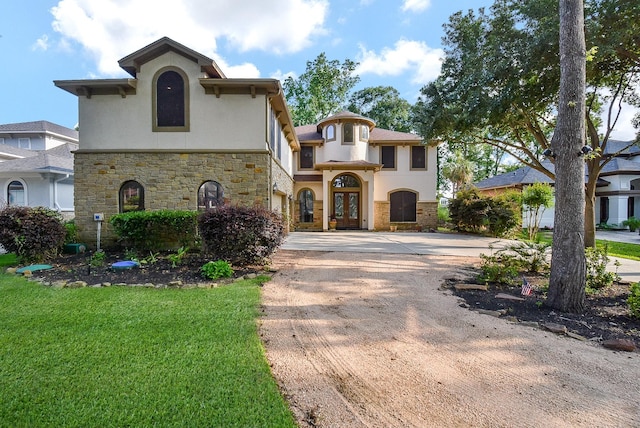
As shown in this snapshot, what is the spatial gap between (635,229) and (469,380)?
84.4ft

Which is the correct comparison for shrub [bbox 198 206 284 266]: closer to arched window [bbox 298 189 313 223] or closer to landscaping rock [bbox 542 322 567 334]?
landscaping rock [bbox 542 322 567 334]

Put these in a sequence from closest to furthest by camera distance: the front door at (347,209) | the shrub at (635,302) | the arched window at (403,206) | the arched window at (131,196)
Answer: the shrub at (635,302) → the arched window at (131,196) → the arched window at (403,206) → the front door at (347,209)

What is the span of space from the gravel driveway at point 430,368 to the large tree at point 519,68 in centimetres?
667

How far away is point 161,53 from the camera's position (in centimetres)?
964

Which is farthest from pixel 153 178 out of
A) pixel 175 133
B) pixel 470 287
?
pixel 470 287

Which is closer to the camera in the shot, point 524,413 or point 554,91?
point 524,413

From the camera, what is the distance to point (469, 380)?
2.71 metres

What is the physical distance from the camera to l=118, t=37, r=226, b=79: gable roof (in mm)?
9312

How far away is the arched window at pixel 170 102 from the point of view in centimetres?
978

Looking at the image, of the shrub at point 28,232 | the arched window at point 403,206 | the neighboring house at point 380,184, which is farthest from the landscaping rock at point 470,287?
the arched window at point 403,206

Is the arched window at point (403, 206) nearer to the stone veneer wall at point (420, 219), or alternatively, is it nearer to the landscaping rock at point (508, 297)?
the stone veneer wall at point (420, 219)

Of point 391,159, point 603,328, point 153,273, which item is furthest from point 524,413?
point 391,159

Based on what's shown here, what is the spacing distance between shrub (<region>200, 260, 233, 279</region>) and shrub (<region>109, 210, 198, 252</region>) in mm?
2714

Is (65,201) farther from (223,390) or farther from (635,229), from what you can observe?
(635,229)
